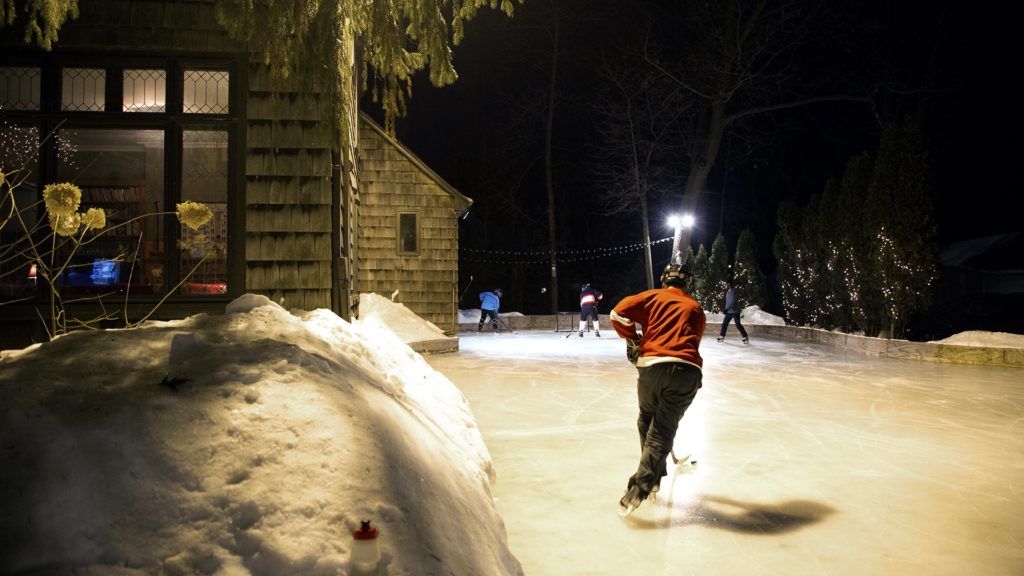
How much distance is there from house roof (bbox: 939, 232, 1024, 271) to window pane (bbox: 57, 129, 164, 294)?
107ft

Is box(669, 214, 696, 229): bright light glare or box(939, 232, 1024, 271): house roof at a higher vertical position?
box(669, 214, 696, 229): bright light glare

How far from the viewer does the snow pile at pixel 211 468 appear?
224cm

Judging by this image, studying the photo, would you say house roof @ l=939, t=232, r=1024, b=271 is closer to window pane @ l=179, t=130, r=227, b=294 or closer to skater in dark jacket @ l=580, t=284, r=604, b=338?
skater in dark jacket @ l=580, t=284, r=604, b=338

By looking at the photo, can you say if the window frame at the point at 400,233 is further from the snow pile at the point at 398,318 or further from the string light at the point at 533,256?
the string light at the point at 533,256

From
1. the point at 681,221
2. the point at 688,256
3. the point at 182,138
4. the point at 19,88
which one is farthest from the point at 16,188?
the point at 688,256

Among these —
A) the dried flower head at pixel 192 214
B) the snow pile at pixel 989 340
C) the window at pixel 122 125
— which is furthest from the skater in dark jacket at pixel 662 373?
the snow pile at pixel 989 340

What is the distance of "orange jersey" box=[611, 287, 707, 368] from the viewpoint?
16.8 ft

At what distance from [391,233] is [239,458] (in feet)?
56.2

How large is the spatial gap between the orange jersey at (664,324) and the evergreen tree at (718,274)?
25.0 meters

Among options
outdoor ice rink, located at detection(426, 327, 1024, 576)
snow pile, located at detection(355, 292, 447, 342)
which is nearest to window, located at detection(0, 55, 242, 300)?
outdoor ice rink, located at detection(426, 327, 1024, 576)

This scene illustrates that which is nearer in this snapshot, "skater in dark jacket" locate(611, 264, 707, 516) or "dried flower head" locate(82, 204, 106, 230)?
"dried flower head" locate(82, 204, 106, 230)

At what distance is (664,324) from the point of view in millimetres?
5184

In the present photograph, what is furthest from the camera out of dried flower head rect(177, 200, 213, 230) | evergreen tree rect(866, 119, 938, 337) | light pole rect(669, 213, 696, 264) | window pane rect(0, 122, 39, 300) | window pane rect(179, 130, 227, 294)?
light pole rect(669, 213, 696, 264)

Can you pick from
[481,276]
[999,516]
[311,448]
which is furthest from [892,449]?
[481,276]
